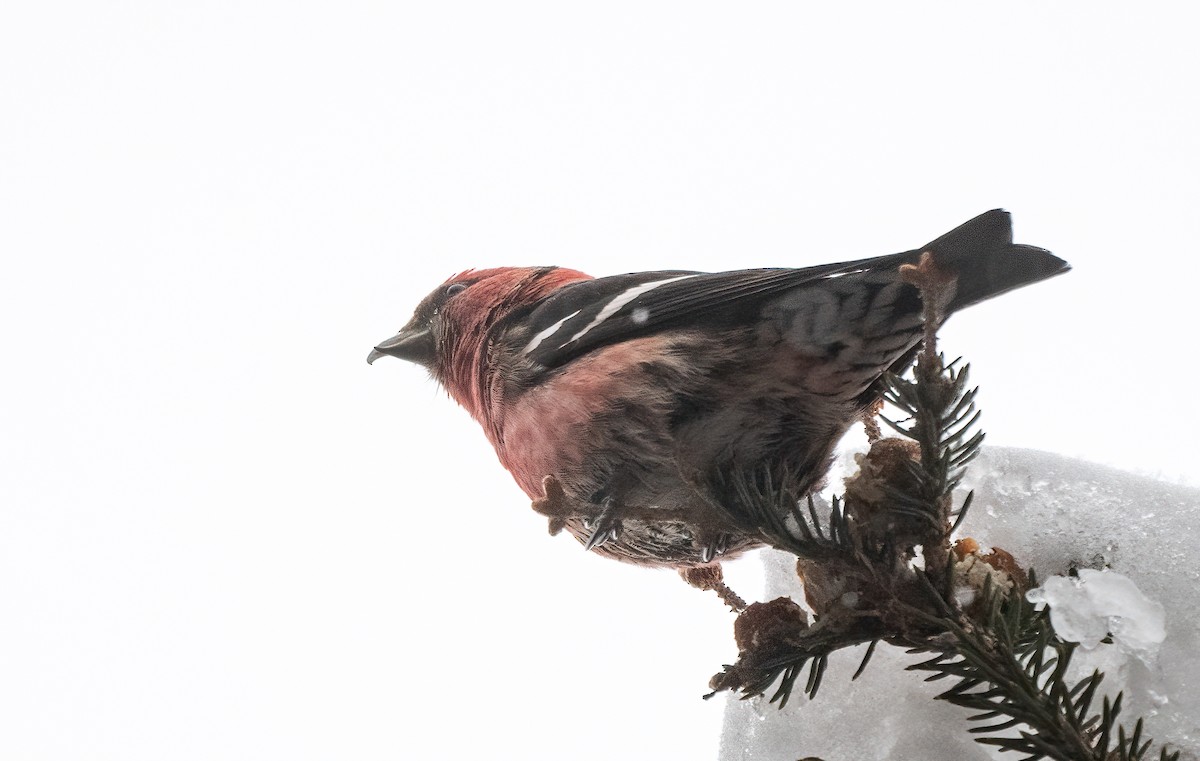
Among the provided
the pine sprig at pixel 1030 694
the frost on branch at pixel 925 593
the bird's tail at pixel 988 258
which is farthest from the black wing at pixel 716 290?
the pine sprig at pixel 1030 694

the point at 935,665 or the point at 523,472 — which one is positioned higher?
the point at 523,472

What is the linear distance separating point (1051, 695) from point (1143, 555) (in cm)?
18

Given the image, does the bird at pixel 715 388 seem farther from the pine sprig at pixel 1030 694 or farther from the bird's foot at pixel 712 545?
the pine sprig at pixel 1030 694

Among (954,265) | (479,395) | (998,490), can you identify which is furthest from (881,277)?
(479,395)

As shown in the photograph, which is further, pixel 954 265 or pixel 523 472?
pixel 523 472

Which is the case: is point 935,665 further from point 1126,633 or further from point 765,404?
point 765,404

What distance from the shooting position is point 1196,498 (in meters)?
0.77

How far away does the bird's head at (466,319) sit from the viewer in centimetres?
149

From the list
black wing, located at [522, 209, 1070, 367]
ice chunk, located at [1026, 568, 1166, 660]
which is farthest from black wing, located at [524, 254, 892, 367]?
ice chunk, located at [1026, 568, 1166, 660]

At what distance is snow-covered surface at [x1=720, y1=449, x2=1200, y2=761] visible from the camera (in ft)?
2.27

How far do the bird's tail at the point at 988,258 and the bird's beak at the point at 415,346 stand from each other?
889 millimetres

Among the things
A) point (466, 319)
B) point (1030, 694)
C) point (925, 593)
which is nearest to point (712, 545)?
point (925, 593)

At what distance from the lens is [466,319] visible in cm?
154

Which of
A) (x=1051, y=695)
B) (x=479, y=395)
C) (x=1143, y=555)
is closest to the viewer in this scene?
(x=1051, y=695)
